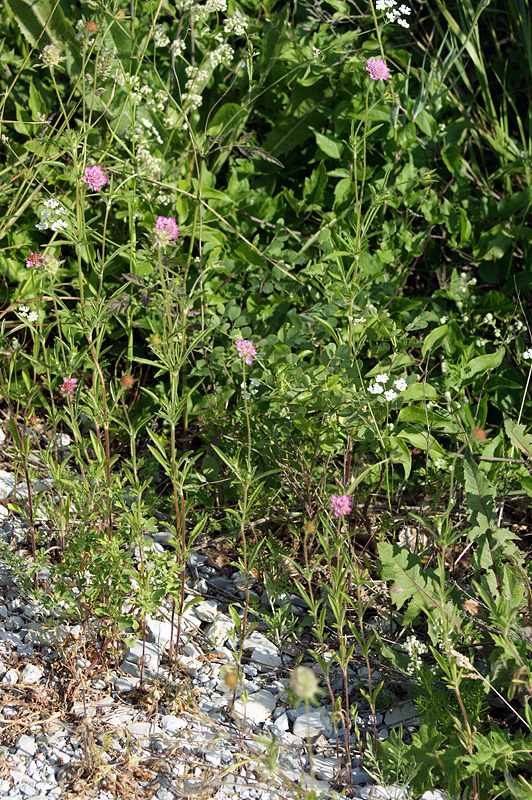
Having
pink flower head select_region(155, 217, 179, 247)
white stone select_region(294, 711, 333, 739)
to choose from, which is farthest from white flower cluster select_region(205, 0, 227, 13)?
white stone select_region(294, 711, 333, 739)

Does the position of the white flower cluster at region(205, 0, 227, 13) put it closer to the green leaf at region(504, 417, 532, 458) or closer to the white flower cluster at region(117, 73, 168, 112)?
the white flower cluster at region(117, 73, 168, 112)

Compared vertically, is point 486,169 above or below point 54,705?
below

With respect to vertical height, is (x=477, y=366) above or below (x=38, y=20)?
below

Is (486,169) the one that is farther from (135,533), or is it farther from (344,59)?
(135,533)

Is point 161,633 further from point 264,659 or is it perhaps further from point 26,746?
point 26,746

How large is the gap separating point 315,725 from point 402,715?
0.69 feet

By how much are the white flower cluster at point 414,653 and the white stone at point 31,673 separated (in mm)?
849

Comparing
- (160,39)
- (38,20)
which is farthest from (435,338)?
(38,20)

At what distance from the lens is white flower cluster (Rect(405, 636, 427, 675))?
65.6 inches

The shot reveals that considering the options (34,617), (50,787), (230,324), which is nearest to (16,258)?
(230,324)

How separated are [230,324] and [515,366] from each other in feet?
3.33

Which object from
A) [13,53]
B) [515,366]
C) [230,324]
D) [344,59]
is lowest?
[515,366]

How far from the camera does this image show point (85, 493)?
1.79 m

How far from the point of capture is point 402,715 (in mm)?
1723
